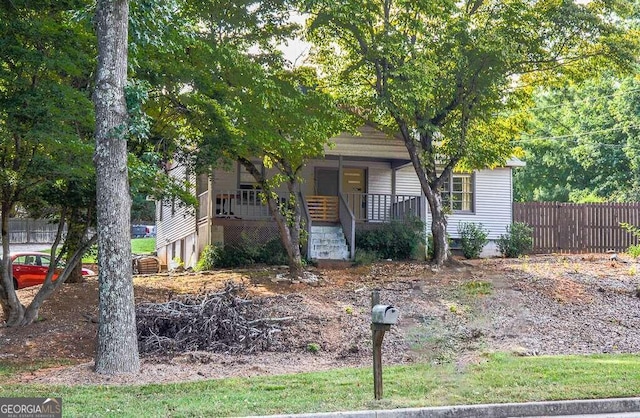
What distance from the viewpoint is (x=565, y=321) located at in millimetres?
14250

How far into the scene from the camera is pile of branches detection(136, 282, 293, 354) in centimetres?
1234

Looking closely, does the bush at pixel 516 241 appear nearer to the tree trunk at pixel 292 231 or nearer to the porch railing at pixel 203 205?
the tree trunk at pixel 292 231

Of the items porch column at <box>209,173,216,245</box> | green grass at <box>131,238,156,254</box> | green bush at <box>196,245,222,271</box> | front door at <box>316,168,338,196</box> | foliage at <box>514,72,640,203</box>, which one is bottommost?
green grass at <box>131,238,156,254</box>

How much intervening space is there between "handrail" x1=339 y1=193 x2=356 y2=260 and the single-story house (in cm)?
3

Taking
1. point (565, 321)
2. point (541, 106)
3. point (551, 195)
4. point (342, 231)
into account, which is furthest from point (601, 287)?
point (541, 106)

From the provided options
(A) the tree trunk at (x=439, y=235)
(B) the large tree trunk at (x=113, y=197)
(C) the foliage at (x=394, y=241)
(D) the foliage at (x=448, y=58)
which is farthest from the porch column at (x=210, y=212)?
(B) the large tree trunk at (x=113, y=197)

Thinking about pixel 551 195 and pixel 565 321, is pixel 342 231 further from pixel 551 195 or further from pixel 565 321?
pixel 551 195

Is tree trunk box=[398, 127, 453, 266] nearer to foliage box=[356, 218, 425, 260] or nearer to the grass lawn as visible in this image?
foliage box=[356, 218, 425, 260]

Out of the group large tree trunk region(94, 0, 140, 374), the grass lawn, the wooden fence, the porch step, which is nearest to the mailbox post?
the grass lawn

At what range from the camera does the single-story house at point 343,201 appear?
75.6 ft

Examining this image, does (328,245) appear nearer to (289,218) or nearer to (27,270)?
(289,218)

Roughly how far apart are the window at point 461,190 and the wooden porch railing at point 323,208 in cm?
552

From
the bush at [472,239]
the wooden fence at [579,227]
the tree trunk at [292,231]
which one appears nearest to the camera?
the tree trunk at [292,231]

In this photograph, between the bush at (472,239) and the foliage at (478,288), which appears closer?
the foliage at (478,288)
